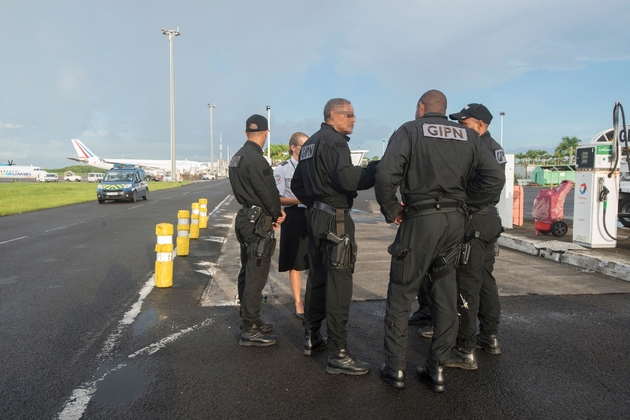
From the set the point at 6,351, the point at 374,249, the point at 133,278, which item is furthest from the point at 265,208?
the point at 374,249

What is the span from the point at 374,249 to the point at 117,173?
66.1ft

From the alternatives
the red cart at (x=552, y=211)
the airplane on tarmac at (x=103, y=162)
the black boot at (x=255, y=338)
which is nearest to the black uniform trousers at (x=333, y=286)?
the black boot at (x=255, y=338)

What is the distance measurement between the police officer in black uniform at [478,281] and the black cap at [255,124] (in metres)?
1.79

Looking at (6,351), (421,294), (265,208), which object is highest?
(265,208)

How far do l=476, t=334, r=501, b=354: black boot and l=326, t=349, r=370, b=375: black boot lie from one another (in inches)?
46.6

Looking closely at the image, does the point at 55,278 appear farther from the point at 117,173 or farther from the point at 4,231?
the point at 117,173

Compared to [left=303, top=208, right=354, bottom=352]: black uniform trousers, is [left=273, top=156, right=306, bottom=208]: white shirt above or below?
above

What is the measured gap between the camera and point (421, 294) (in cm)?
507

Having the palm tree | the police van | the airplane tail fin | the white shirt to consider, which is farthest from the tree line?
the airplane tail fin

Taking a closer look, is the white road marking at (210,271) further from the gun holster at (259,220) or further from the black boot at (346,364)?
the black boot at (346,364)

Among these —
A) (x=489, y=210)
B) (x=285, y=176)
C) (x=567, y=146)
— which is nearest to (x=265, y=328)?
(x=285, y=176)

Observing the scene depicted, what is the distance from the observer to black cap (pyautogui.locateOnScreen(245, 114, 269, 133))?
4715mm

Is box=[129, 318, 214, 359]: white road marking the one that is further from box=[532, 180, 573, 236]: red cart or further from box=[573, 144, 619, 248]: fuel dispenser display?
box=[532, 180, 573, 236]: red cart

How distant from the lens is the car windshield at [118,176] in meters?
25.6
